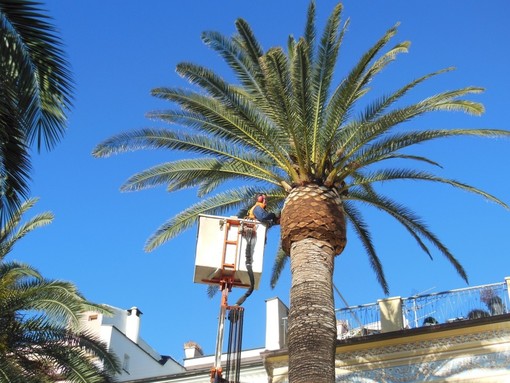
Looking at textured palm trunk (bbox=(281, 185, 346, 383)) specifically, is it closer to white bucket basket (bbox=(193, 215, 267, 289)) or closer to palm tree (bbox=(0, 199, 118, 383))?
white bucket basket (bbox=(193, 215, 267, 289))

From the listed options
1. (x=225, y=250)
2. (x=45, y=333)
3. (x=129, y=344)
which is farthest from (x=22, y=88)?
(x=129, y=344)

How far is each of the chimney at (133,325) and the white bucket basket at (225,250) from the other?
65.0 ft

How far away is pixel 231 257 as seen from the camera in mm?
12469

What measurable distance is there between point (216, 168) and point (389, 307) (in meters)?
5.90

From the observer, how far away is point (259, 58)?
51.8 feet

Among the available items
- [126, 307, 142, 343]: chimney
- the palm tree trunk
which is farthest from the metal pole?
[126, 307, 142, 343]: chimney

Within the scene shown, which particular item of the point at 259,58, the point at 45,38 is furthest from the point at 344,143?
the point at 45,38

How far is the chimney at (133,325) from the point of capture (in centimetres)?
3167

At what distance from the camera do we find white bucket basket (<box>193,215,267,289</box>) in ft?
40.5

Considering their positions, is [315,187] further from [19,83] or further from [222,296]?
[19,83]

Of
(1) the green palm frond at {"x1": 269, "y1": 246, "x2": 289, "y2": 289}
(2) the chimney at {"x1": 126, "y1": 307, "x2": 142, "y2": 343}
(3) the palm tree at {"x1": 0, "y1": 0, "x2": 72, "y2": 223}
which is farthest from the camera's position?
(2) the chimney at {"x1": 126, "y1": 307, "x2": 142, "y2": 343}

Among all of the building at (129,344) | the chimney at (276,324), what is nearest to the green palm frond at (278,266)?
the chimney at (276,324)

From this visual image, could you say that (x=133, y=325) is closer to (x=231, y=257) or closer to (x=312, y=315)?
(x=312, y=315)

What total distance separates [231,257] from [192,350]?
1957 cm
